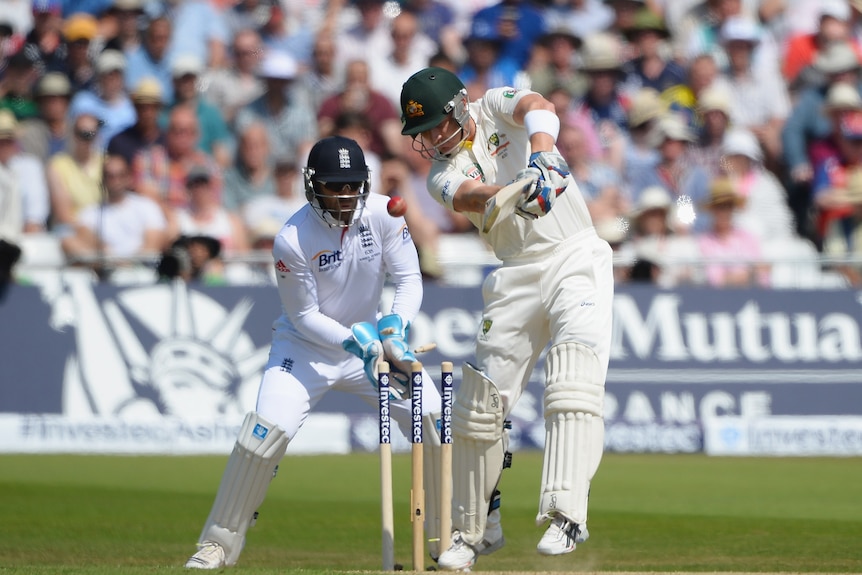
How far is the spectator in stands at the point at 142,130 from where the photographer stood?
1230 centimetres

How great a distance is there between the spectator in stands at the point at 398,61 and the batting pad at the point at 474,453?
8.06m

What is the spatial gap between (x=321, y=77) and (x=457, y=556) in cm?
849

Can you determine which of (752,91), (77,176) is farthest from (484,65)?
(77,176)

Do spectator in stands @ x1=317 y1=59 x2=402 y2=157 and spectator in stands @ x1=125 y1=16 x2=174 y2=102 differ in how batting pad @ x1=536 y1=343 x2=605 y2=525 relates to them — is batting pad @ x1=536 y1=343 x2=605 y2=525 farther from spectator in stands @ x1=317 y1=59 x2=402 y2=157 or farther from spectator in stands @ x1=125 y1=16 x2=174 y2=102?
spectator in stands @ x1=125 y1=16 x2=174 y2=102

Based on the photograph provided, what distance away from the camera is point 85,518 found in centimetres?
773

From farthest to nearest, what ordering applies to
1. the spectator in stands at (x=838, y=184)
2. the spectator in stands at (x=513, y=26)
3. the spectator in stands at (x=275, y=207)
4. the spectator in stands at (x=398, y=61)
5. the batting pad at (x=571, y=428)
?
the spectator in stands at (x=513, y=26)
the spectator in stands at (x=398, y=61)
the spectator in stands at (x=838, y=184)
the spectator in stands at (x=275, y=207)
the batting pad at (x=571, y=428)

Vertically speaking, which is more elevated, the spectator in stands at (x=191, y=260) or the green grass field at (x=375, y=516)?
the spectator in stands at (x=191, y=260)

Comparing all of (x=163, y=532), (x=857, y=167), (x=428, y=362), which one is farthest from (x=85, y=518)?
(x=857, y=167)

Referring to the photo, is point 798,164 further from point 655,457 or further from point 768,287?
point 655,457

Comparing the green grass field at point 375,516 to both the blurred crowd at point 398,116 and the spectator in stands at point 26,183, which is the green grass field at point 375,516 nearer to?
the blurred crowd at point 398,116

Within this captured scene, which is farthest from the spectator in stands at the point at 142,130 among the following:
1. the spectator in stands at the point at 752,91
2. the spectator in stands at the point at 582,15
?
the spectator in stands at the point at 752,91

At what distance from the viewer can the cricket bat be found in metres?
5.10

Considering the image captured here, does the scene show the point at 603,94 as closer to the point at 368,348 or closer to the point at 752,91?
the point at 752,91

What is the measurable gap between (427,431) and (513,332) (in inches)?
26.4
